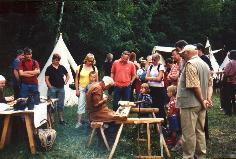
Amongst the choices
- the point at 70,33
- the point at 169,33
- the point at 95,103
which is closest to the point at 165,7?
the point at 169,33

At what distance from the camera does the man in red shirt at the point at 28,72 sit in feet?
30.7

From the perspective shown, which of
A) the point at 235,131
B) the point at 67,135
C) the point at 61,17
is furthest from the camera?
the point at 61,17

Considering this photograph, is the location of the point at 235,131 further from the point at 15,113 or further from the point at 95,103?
the point at 15,113

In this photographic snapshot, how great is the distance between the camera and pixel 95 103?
7758mm

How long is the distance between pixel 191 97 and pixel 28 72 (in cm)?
418

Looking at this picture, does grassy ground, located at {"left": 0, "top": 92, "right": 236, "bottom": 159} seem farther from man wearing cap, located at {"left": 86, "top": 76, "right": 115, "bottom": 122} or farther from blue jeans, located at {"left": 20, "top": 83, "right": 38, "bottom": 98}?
blue jeans, located at {"left": 20, "top": 83, "right": 38, "bottom": 98}

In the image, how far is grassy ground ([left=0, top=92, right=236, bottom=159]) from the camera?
7.55 metres

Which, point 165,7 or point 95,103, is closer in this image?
point 95,103

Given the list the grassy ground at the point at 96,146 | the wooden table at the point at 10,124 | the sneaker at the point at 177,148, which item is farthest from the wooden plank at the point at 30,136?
the sneaker at the point at 177,148

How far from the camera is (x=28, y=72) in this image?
9.40 m

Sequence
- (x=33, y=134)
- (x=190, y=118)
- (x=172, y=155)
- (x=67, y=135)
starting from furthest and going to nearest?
(x=67, y=135) < (x=33, y=134) < (x=172, y=155) < (x=190, y=118)

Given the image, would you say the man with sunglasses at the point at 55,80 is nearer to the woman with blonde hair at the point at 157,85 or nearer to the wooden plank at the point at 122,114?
the woman with blonde hair at the point at 157,85

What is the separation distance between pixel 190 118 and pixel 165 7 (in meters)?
29.1

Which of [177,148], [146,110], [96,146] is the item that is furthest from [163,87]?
[96,146]
